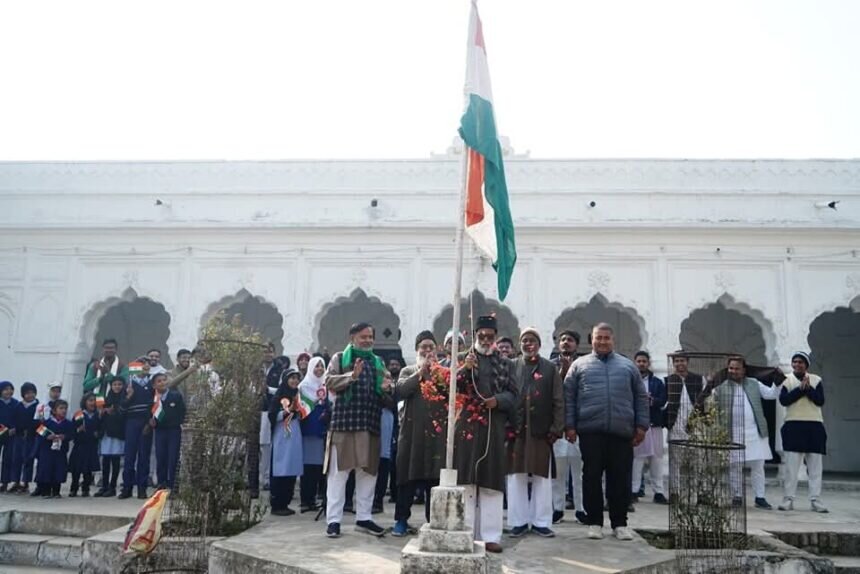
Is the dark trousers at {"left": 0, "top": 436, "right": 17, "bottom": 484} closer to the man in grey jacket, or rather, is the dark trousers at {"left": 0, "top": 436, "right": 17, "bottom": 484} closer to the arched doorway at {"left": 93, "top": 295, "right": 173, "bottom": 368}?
the arched doorway at {"left": 93, "top": 295, "right": 173, "bottom": 368}

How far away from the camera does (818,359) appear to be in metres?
15.2

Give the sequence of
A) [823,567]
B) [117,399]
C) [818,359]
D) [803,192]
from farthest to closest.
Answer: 1. [818,359]
2. [803,192]
3. [117,399]
4. [823,567]

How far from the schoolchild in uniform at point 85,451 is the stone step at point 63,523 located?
173cm

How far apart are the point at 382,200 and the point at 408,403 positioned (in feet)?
25.8

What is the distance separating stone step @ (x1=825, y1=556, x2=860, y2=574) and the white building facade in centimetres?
564

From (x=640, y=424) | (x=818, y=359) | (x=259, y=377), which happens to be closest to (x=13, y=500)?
(x=259, y=377)

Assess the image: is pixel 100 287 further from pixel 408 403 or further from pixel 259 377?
pixel 408 403

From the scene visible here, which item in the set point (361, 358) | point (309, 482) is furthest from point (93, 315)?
point (361, 358)

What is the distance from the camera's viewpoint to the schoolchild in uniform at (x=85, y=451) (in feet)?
30.8

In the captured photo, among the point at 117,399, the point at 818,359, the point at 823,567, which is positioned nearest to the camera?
the point at 823,567

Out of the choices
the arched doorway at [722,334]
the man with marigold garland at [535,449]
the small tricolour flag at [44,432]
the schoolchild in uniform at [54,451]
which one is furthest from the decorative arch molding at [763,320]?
the small tricolour flag at [44,432]

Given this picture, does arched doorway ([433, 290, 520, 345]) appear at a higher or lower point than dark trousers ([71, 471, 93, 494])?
higher

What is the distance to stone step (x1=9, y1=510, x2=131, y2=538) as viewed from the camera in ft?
23.7

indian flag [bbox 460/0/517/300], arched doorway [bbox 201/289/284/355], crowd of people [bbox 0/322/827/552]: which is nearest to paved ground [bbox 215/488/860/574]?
crowd of people [bbox 0/322/827/552]
